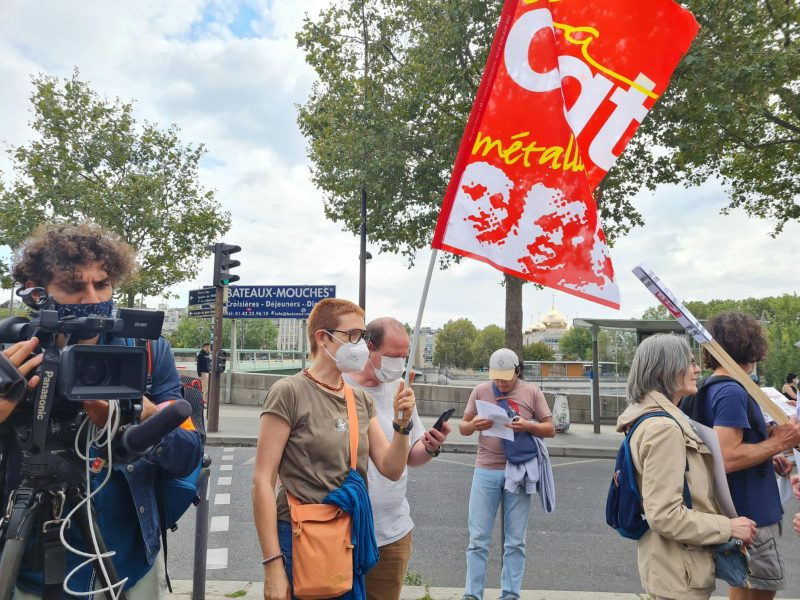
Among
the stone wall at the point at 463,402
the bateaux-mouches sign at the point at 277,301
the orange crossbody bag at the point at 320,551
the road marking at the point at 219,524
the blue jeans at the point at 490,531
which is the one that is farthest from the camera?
the stone wall at the point at 463,402

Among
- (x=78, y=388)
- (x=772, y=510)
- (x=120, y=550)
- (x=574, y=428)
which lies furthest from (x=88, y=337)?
(x=574, y=428)

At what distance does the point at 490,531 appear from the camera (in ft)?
13.4

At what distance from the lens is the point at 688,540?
2.32 m

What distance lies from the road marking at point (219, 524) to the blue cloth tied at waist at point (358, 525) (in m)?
4.08

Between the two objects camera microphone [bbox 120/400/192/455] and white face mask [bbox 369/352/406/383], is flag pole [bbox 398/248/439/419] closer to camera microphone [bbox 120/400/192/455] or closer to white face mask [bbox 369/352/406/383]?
white face mask [bbox 369/352/406/383]

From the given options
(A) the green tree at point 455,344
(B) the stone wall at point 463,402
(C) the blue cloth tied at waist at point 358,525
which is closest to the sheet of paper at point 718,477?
(C) the blue cloth tied at waist at point 358,525

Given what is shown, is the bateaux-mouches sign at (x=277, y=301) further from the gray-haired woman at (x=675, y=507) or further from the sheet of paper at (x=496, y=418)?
the gray-haired woman at (x=675, y=507)

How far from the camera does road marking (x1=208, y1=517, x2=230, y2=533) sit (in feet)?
19.4

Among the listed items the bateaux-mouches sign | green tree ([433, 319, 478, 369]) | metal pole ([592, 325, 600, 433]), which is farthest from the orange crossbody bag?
green tree ([433, 319, 478, 369])

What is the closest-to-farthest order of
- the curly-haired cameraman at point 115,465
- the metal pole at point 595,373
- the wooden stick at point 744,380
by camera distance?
the curly-haired cameraman at point 115,465
the wooden stick at point 744,380
the metal pole at point 595,373

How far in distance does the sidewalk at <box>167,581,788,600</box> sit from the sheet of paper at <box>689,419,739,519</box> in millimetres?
1924

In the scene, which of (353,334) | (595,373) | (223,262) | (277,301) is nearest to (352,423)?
(353,334)

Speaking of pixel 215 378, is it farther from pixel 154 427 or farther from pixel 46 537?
pixel 154 427

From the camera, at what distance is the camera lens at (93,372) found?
5.16 ft
